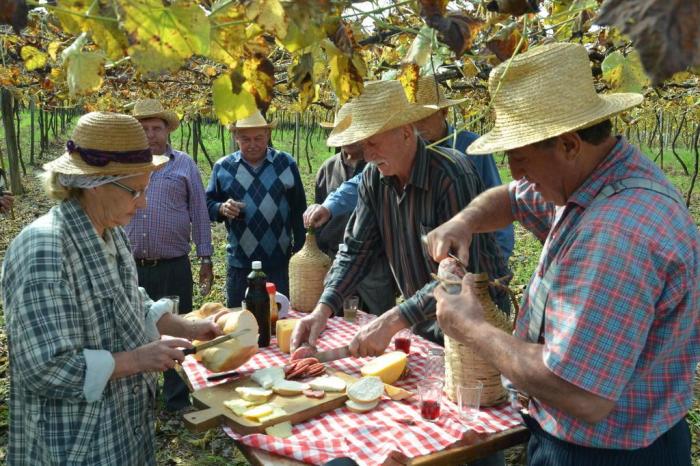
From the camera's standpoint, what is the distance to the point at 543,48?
1684 mm

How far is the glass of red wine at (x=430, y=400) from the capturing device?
2.09 metres

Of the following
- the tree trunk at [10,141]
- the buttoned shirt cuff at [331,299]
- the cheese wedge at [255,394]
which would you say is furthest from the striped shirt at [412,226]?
the tree trunk at [10,141]

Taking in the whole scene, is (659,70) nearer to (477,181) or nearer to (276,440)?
(276,440)

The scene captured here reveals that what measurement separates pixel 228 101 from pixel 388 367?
1.62 meters

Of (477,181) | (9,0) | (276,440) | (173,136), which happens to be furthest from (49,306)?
(173,136)

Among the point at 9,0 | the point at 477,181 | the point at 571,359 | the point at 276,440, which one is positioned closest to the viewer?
the point at 9,0

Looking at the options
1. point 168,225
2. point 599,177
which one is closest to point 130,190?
point 599,177

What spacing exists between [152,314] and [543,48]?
6.58 feet

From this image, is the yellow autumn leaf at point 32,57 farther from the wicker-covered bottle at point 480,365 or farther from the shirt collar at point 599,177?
the shirt collar at point 599,177

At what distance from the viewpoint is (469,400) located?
6.79 ft

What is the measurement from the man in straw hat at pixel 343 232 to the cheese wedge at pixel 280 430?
4.44 feet

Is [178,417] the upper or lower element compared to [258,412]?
lower

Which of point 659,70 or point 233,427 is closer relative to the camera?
point 659,70

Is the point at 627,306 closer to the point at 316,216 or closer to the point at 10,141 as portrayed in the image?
the point at 316,216
